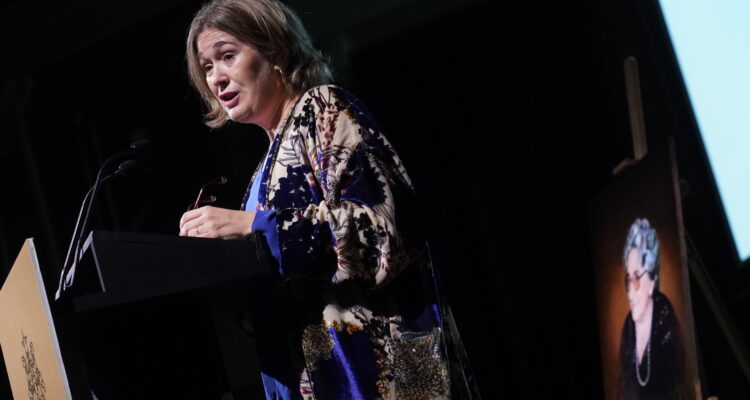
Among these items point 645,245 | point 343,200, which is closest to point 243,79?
point 343,200

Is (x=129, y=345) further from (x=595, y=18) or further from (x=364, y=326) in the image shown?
(x=595, y=18)

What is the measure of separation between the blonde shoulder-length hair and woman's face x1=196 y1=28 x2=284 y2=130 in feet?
0.06

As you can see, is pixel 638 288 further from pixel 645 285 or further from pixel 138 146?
pixel 138 146

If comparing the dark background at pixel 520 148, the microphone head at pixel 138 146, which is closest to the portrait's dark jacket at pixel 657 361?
the dark background at pixel 520 148

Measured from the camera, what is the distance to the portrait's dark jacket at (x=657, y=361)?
2.14 metres

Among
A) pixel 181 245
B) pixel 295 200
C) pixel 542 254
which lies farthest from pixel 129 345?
pixel 542 254

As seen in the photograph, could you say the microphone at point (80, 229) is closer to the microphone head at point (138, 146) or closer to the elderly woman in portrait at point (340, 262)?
the microphone head at point (138, 146)

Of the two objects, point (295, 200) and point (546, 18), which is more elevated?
point (546, 18)

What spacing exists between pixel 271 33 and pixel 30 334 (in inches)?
31.0

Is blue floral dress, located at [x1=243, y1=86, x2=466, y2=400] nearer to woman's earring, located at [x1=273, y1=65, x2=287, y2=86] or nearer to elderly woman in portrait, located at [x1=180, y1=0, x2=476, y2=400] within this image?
elderly woman in portrait, located at [x1=180, y1=0, x2=476, y2=400]

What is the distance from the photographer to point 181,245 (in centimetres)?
128

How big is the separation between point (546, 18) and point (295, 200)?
2.36 m

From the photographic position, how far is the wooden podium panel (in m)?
1.30

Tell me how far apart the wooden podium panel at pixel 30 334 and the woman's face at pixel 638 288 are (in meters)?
1.63
